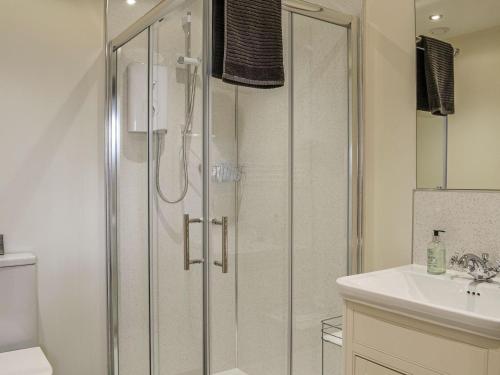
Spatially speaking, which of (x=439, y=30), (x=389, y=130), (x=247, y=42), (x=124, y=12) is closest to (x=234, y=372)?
(x=389, y=130)

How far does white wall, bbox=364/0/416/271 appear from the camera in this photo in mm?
1966

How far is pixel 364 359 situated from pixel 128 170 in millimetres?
1592

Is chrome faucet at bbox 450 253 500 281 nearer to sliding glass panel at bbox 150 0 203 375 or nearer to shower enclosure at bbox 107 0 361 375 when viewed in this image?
shower enclosure at bbox 107 0 361 375

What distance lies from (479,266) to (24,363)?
1.88m

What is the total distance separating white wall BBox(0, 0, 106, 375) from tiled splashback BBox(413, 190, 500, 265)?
1693 mm

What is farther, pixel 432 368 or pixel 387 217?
pixel 387 217

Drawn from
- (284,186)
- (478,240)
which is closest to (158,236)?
(284,186)

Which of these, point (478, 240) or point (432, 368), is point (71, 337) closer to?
point (432, 368)

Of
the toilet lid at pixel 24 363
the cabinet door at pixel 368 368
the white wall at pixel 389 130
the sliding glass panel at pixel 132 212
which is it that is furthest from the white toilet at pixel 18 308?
the white wall at pixel 389 130

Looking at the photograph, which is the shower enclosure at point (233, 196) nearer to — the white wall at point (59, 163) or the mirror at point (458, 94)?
the white wall at point (59, 163)

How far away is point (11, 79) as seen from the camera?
7.63 ft

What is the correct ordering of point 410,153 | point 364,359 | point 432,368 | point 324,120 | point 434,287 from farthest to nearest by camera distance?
point 324,120
point 410,153
point 434,287
point 364,359
point 432,368

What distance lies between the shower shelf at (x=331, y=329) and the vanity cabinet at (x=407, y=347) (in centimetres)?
63

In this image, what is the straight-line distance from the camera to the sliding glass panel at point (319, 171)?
7.11ft
